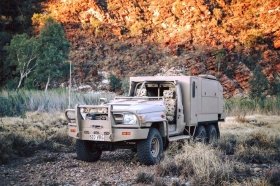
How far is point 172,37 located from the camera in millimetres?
40500

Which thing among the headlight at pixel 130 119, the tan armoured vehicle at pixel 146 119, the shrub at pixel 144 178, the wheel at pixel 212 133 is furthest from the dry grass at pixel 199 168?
the wheel at pixel 212 133

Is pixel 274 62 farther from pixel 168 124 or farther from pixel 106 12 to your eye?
pixel 168 124

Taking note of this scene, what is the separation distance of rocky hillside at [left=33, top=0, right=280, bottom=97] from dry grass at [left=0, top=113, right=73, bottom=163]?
22007 mm

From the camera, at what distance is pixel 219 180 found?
25.0 feet

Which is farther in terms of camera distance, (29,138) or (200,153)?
(29,138)

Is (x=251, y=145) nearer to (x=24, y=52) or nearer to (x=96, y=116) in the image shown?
(x=96, y=116)

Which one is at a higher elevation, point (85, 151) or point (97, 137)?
point (97, 137)

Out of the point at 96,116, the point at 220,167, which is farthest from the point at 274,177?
the point at 96,116

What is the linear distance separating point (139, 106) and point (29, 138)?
4389mm

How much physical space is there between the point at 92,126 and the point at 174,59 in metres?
29.2

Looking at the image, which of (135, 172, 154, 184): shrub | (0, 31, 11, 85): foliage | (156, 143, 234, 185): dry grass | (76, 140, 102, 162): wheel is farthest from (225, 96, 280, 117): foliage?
(0, 31, 11, 85): foliage

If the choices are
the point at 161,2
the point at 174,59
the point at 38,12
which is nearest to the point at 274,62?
the point at 174,59

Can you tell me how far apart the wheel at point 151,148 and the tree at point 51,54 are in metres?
22.1

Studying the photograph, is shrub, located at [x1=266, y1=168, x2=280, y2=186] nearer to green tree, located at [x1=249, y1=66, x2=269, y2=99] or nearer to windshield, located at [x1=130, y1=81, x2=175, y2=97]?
windshield, located at [x1=130, y1=81, x2=175, y2=97]
